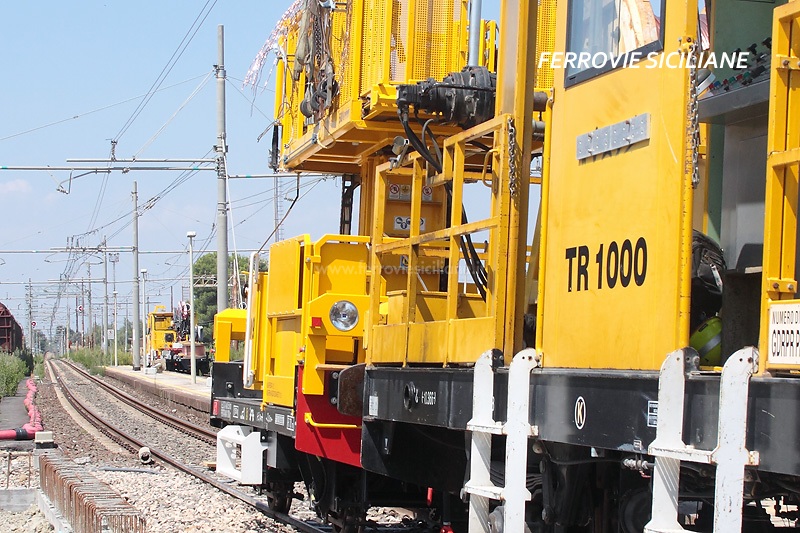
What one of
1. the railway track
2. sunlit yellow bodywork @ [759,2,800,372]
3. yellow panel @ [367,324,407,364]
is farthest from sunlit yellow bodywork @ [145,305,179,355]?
sunlit yellow bodywork @ [759,2,800,372]

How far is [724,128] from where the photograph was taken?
4.89 meters

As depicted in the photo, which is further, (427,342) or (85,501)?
(85,501)

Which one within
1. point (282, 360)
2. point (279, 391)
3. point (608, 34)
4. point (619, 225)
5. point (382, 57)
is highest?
point (382, 57)

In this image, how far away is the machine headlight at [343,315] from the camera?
28.6 feet

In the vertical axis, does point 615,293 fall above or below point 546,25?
below

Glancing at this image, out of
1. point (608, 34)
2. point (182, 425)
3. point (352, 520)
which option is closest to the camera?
point (608, 34)

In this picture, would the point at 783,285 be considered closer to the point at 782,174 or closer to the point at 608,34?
the point at 782,174

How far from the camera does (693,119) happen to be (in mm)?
4168

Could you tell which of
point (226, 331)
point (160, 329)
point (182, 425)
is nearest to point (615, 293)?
point (226, 331)

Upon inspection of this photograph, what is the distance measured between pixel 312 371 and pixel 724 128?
4556mm

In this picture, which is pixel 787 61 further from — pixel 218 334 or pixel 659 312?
pixel 218 334

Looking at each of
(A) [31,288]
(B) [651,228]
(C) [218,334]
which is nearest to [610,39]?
(B) [651,228]

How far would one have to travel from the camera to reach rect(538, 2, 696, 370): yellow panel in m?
4.23

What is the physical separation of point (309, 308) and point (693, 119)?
4994 mm
